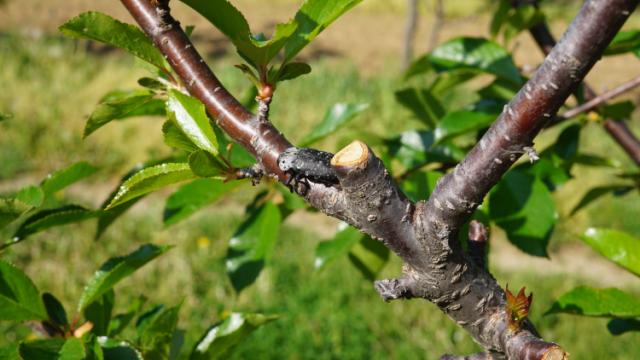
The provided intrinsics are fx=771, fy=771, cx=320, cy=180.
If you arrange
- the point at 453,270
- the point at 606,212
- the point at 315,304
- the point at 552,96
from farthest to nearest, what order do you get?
the point at 606,212
the point at 315,304
the point at 453,270
the point at 552,96

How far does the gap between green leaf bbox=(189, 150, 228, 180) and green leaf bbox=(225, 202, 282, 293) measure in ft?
1.73

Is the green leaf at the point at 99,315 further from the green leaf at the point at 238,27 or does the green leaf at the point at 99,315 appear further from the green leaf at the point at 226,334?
the green leaf at the point at 238,27

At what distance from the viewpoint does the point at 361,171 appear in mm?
700

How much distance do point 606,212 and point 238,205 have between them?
9.41 ft

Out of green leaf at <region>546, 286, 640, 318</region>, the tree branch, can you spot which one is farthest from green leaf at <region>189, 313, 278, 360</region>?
the tree branch

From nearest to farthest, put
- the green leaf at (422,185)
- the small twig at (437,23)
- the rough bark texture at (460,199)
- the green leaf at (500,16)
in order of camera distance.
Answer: the rough bark texture at (460,199), the green leaf at (422,185), the green leaf at (500,16), the small twig at (437,23)

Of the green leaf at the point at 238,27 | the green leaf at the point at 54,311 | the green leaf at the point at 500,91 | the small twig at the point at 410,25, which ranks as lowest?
the small twig at the point at 410,25

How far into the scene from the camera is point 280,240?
17.6 ft

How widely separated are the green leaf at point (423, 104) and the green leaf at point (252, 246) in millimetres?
348

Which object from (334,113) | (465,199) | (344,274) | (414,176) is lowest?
(344,274)

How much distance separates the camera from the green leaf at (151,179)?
84cm

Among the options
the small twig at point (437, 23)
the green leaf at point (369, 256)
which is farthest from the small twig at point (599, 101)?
the small twig at point (437, 23)

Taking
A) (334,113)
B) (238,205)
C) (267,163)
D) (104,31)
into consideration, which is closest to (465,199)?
(267,163)

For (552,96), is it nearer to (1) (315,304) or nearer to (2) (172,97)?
(2) (172,97)
